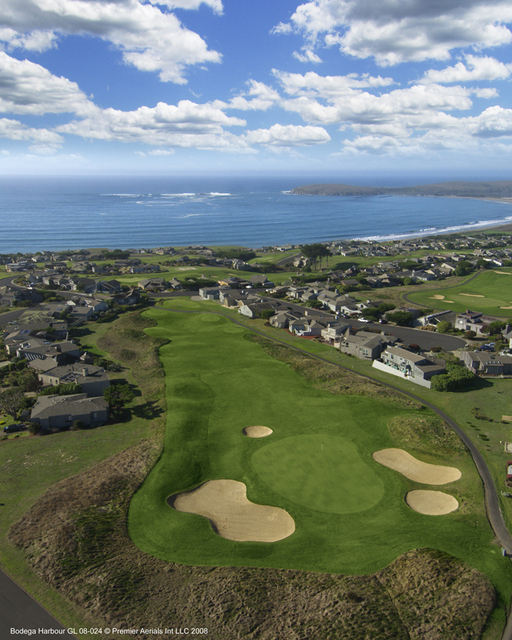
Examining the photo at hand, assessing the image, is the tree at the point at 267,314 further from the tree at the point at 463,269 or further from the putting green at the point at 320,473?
the tree at the point at 463,269

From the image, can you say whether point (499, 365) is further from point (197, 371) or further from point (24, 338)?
point (24, 338)

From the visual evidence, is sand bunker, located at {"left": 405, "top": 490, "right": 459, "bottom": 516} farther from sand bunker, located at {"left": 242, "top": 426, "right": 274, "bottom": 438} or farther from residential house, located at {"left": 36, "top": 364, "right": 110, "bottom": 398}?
residential house, located at {"left": 36, "top": 364, "right": 110, "bottom": 398}

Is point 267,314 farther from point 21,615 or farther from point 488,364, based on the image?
point 21,615

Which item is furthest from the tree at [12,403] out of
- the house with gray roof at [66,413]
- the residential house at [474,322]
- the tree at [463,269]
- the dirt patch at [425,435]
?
the tree at [463,269]

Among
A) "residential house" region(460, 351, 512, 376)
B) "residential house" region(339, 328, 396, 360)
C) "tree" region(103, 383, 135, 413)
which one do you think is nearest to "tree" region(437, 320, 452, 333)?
"residential house" region(339, 328, 396, 360)

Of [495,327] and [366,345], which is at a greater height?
[495,327]

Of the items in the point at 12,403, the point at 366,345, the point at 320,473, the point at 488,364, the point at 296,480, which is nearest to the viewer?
the point at 296,480

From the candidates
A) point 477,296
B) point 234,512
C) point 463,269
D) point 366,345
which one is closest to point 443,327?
point 366,345
